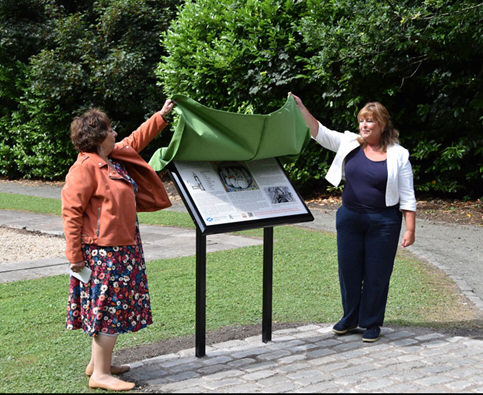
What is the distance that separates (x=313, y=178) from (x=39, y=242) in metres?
6.50

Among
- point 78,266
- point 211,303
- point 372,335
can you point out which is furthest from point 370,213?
point 78,266

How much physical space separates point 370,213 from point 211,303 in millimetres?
2005

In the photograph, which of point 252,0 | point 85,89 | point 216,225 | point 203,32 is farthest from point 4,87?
point 216,225

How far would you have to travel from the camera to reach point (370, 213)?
540 cm

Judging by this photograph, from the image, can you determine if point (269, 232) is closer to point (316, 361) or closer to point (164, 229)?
point (316, 361)

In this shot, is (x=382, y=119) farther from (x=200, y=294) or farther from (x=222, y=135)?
(x=200, y=294)

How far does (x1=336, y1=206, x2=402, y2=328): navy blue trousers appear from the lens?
539 cm

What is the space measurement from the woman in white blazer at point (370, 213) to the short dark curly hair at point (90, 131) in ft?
5.88

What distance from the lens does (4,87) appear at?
2084 centimetres

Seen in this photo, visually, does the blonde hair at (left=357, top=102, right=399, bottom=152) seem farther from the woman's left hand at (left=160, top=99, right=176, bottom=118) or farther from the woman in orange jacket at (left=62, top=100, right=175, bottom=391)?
the woman in orange jacket at (left=62, top=100, right=175, bottom=391)

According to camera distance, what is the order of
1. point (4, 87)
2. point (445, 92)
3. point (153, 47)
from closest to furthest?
point (445, 92)
point (153, 47)
point (4, 87)

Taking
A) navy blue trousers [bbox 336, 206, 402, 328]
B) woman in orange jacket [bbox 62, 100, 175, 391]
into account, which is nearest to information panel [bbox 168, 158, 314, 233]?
navy blue trousers [bbox 336, 206, 402, 328]

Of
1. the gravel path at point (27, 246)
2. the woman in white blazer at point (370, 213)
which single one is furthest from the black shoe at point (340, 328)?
the gravel path at point (27, 246)

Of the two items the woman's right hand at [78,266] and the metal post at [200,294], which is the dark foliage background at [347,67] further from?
the woman's right hand at [78,266]
